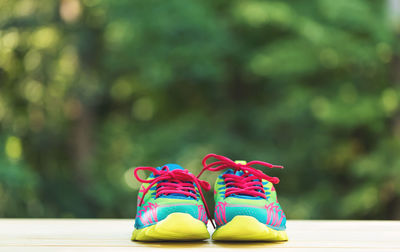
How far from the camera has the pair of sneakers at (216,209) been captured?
3.17 feet

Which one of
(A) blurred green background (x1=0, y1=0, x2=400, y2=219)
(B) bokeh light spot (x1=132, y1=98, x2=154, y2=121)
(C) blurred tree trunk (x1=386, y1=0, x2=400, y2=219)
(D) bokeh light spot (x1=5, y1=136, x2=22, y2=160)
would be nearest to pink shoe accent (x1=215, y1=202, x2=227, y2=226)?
(A) blurred green background (x1=0, y1=0, x2=400, y2=219)

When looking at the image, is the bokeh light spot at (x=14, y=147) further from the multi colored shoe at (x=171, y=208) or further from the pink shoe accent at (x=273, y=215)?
the pink shoe accent at (x=273, y=215)

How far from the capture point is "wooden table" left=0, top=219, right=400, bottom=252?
39.3 inches

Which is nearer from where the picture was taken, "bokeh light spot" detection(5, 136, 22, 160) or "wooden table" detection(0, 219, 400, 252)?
"wooden table" detection(0, 219, 400, 252)

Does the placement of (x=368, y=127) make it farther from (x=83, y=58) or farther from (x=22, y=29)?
(x=22, y=29)

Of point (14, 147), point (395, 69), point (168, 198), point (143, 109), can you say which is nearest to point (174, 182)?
point (168, 198)

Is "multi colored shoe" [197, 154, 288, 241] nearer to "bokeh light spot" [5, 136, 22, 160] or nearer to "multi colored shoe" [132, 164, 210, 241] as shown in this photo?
"multi colored shoe" [132, 164, 210, 241]

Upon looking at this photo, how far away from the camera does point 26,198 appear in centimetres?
412

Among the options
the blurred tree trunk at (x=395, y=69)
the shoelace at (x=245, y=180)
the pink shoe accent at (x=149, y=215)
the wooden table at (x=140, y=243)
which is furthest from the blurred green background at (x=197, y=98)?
the pink shoe accent at (x=149, y=215)

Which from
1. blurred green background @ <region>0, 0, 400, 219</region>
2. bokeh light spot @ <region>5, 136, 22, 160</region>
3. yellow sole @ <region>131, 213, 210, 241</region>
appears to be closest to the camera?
yellow sole @ <region>131, 213, 210, 241</region>

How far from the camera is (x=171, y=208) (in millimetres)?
999

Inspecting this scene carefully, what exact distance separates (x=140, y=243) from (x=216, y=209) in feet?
0.58

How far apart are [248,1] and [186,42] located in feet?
2.28

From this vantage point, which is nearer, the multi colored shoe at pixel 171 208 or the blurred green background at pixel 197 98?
the multi colored shoe at pixel 171 208
